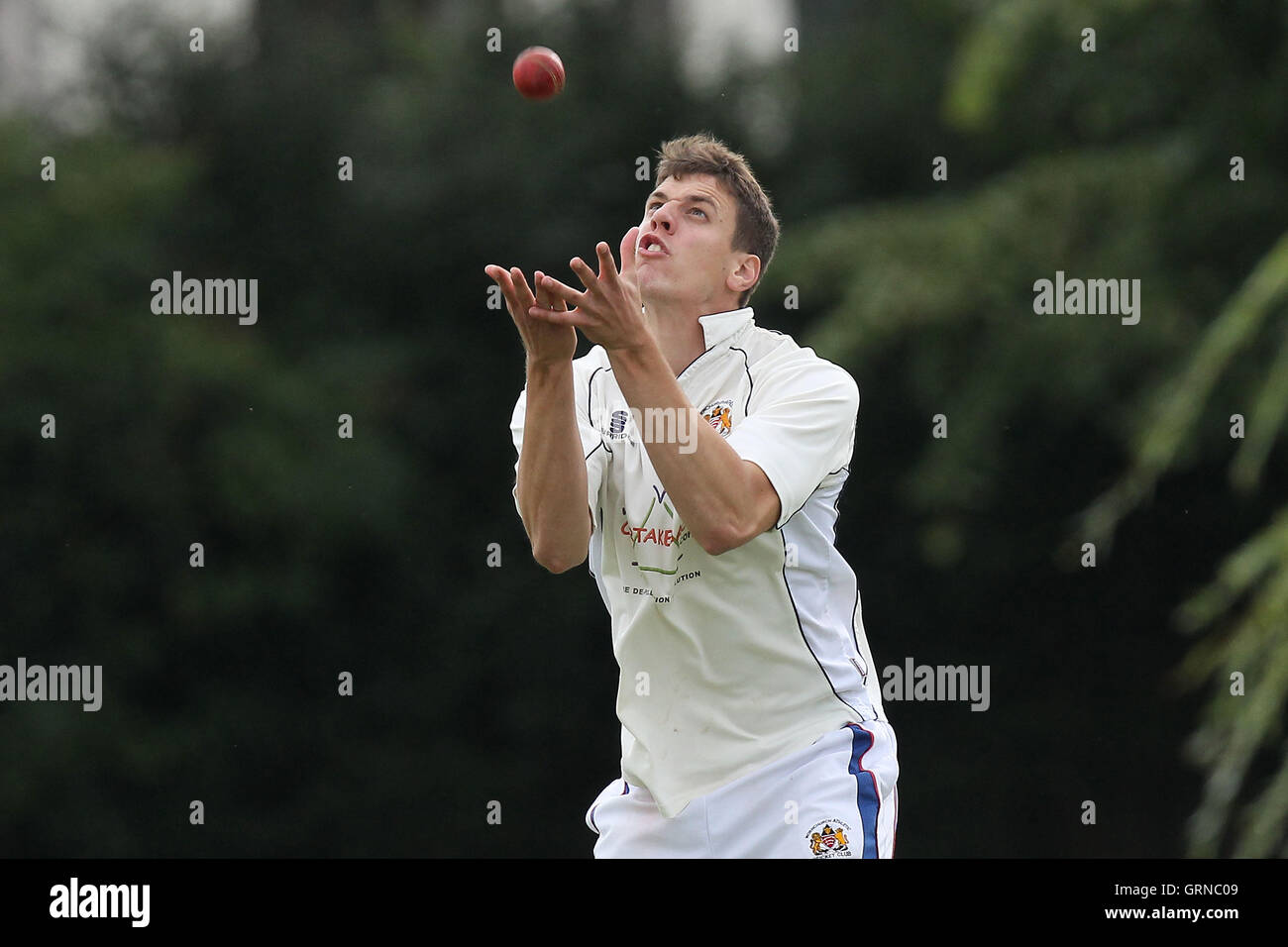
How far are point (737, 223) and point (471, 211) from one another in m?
7.48

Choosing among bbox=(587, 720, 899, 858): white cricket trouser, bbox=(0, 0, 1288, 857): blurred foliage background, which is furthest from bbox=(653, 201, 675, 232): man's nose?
bbox=(0, 0, 1288, 857): blurred foliage background

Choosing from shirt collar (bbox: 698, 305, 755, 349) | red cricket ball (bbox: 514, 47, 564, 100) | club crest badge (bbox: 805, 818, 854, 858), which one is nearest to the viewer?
club crest badge (bbox: 805, 818, 854, 858)

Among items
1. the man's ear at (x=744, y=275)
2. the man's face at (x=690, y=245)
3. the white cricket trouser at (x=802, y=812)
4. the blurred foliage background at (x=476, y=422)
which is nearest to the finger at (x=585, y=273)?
the man's face at (x=690, y=245)

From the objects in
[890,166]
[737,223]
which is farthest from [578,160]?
[737,223]

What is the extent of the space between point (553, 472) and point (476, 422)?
788 cm

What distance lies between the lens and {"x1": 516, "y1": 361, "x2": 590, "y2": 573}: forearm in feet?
12.1

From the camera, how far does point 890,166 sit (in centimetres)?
1173

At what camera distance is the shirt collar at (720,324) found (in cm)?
414

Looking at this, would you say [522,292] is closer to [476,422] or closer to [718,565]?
[718,565]

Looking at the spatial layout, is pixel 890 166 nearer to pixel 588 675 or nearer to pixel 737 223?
pixel 588 675

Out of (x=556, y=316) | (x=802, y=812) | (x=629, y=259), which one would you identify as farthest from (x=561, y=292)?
(x=802, y=812)

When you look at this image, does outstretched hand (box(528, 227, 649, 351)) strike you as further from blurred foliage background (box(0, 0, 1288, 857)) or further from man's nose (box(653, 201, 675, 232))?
blurred foliage background (box(0, 0, 1288, 857))

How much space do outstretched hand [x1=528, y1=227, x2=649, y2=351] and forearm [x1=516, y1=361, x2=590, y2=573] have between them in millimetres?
149

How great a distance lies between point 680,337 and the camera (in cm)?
417
